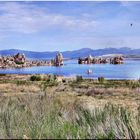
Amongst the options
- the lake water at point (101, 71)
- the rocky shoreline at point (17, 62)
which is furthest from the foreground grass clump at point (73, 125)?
the rocky shoreline at point (17, 62)

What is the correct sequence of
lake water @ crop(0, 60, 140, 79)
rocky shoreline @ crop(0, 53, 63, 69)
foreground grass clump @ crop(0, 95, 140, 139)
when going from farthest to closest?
rocky shoreline @ crop(0, 53, 63, 69) < lake water @ crop(0, 60, 140, 79) < foreground grass clump @ crop(0, 95, 140, 139)

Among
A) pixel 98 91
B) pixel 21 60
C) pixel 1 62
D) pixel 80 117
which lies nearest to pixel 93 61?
pixel 21 60

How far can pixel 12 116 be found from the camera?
29.7ft

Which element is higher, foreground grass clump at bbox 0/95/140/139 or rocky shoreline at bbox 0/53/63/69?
foreground grass clump at bbox 0/95/140/139

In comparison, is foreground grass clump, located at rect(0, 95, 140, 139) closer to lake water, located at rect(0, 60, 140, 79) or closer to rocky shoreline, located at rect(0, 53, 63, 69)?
lake water, located at rect(0, 60, 140, 79)

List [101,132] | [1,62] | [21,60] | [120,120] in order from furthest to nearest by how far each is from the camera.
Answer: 1. [21,60]
2. [1,62]
3. [120,120]
4. [101,132]

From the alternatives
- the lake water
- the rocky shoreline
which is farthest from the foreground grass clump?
the rocky shoreline

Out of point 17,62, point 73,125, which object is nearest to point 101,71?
point 17,62

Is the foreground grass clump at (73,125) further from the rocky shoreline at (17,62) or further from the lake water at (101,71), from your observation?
the rocky shoreline at (17,62)

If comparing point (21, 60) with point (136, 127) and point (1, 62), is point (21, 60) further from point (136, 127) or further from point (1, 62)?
point (136, 127)

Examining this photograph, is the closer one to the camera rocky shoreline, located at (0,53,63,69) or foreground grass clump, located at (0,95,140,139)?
foreground grass clump, located at (0,95,140,139)

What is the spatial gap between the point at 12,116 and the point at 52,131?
1716 mm

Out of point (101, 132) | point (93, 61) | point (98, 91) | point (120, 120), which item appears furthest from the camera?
point (93, 61)

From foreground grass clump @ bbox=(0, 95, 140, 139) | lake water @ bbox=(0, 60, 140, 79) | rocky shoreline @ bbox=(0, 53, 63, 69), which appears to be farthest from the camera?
rocky shoreline @ bbox=(0, 53, 63, 69)
